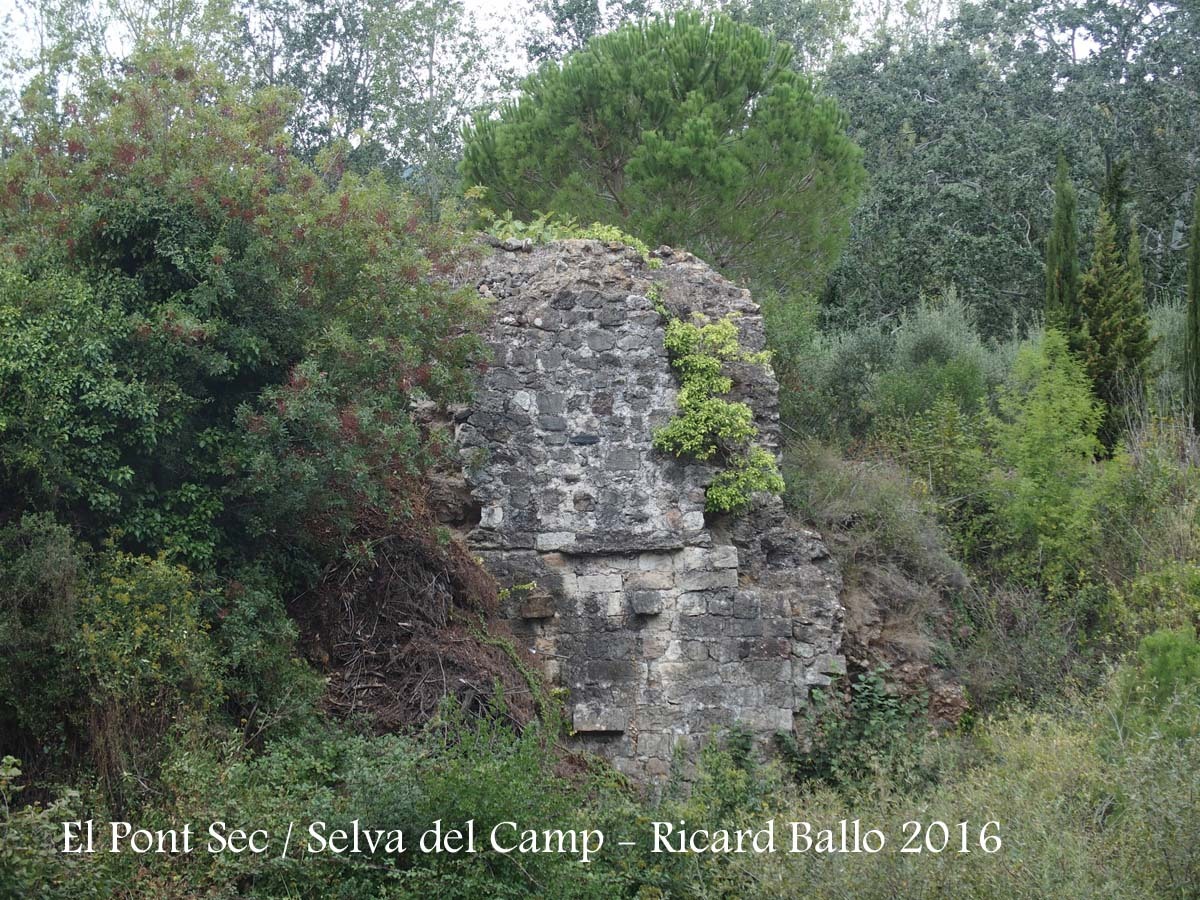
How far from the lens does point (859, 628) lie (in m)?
12.0

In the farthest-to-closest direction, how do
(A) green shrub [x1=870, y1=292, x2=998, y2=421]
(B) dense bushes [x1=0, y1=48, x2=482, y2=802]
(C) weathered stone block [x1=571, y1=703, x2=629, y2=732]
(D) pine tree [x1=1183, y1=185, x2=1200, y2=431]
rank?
1. (A) green shrub [x1=870, y1=292, x2=998, y2=421]
2. (D) pine tree [x1=1183, y1=185, x2=1200, y2=431]
3. (C) weathered stone block [x1=571, y1=703, x2=629, y2=732]
4. (B) dense bushes [x1=0, y1=48, x2=482, y2=802]

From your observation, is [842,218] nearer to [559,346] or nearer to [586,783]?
[559,346]

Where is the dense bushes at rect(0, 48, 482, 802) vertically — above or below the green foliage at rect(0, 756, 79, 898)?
above

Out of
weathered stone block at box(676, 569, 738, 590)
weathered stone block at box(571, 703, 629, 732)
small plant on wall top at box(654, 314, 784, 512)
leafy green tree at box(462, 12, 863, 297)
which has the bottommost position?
weathered stone block at box(571, 703, 629, 732)

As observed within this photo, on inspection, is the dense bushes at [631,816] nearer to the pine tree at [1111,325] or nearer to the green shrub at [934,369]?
the green shrub at [934,369]

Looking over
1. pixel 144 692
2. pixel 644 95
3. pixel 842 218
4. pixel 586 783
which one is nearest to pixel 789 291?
pixel 842 218

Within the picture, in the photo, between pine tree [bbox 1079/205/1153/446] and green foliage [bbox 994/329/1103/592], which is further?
pine tree [bbox 1079/205/1153/446]

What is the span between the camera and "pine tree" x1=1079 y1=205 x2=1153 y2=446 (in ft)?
56.6

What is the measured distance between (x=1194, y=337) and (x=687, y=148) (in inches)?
269

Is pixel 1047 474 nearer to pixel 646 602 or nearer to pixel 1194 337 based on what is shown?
pixel 1194 337

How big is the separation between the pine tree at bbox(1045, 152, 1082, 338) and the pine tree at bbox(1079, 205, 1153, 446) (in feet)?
0.80

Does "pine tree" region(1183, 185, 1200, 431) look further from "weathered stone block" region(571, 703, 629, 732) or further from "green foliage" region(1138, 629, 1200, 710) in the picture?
"weathered stone block" region(571, 703, 629, 732)

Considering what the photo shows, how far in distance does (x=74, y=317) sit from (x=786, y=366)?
9218mm

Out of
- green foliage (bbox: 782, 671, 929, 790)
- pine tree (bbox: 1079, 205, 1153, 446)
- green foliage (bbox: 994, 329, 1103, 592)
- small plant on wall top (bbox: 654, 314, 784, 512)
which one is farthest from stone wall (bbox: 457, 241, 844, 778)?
pine tree (bbox: 1079, 205, 1153, 446)
